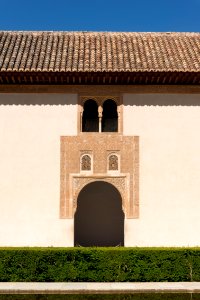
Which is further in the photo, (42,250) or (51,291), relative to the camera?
(42,250)

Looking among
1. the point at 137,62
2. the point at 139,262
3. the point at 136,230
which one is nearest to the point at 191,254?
the point at 139,262

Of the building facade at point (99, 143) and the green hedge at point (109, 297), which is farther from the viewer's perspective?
the building facade at point (99, 143)

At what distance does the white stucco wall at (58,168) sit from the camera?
1164 centimetres

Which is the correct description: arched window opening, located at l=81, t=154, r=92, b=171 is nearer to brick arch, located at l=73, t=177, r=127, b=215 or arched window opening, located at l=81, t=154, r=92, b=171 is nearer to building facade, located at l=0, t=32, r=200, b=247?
building facade, located at l=0, t=32, r=200, b=247

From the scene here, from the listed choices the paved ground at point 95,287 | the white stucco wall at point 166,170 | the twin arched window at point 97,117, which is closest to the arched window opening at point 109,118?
the twin arched window at point 97,117

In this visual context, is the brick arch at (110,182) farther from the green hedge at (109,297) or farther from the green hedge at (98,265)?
the green hedge at (109,297)

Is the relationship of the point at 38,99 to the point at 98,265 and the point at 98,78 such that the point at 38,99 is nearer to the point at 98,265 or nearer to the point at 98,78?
the point at 98,78

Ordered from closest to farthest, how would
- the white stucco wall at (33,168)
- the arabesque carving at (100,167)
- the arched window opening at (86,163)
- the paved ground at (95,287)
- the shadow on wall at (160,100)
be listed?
the paved ground at (95,287) → the white stucco wall at (33,168) → the arabesque carving at (100,167) → the arched window opening at (86,163) → the shadow on wall at (160,100)

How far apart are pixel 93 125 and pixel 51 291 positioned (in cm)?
486

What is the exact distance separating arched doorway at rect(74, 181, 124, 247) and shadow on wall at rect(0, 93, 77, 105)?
10.5ft

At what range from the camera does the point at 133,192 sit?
11.8 m

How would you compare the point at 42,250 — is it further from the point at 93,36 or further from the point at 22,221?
the point at 93,36

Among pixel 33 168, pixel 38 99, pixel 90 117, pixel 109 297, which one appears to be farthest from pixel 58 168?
pixel 109 297

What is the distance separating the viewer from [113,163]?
1192cm
